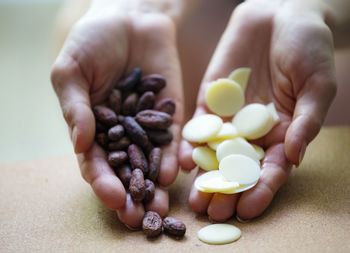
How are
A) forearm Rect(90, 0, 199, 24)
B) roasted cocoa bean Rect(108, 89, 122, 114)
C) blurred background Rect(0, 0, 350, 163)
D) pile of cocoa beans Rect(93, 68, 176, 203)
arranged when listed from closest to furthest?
pile of cocoa beans Rect(93, 68, 176, 203) → roasted cocoa bean Rect(108, 89, 122, 114) → forearm Rect(90, 0, 199, 24) → blurred background Rect(0, 0, 350, 163)

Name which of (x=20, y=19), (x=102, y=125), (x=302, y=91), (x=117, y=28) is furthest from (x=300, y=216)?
(x=20, y=19)

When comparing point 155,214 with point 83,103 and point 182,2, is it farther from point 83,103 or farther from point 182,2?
point 182,2

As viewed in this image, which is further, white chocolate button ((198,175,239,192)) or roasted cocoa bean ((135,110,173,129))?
roasted cocoa bean ((135,110,173,129))

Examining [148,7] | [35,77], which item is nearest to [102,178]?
[148,7]

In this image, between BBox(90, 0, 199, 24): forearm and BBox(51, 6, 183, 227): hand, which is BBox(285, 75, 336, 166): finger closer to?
BBox(51, 6, 183, 227): hand

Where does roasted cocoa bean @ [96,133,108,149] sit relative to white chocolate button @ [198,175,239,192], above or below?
above

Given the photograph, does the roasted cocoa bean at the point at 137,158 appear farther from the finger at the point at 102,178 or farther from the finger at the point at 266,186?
the finger at the point at 266,186

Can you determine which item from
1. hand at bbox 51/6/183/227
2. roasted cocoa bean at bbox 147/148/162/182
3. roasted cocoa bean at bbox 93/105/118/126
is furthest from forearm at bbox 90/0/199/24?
roasted cocoa bean at bbox 147/148/162/182

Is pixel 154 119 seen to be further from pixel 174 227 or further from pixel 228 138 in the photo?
pixel 174 227
